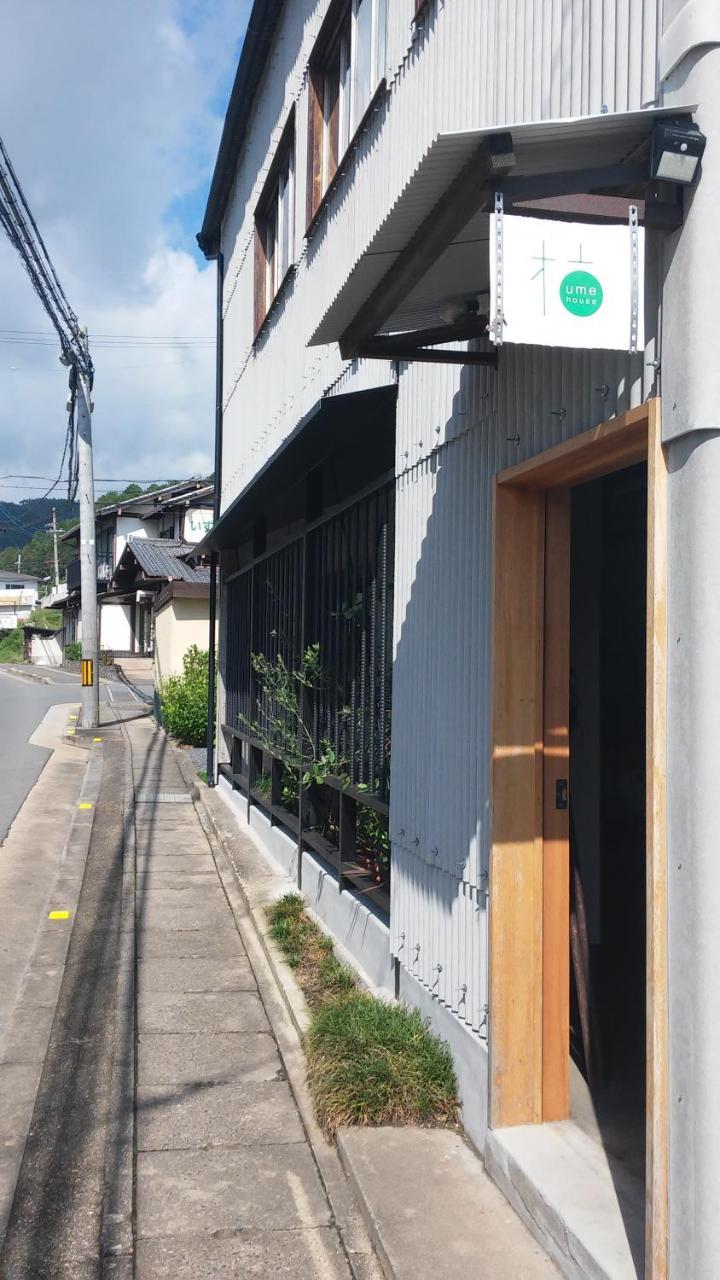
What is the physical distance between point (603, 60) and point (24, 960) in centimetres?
604

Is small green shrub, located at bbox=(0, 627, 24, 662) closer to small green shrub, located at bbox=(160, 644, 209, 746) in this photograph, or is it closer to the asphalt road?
the asphalt road

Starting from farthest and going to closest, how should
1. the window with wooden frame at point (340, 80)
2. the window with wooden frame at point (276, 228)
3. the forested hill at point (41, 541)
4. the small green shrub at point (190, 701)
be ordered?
1. the forested hill at point (41, 541)
2. the small green shrub at point (190, 701)
3. the window with wooden frame at point (276, 228)
4. the window with wooden frame at point (340, 80)

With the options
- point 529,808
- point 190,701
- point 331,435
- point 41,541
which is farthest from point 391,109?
point 41,541

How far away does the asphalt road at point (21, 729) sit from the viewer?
13.3 meters

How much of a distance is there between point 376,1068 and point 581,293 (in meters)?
3.10

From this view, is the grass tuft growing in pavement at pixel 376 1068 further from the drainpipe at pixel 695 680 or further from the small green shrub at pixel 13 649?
the small green shrub at pixel 13 649

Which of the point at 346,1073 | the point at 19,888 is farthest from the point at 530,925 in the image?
the point at 19,888

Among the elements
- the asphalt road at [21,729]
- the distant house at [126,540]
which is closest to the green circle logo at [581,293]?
the asphalt road at [21,729]

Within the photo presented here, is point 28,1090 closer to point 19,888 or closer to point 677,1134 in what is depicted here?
point 677,1134

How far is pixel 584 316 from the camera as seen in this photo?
280 cm

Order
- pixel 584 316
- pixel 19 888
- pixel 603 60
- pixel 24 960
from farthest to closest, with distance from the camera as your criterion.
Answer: pixel 19 888 → pixel 24 960 → pixel 603 60 → pixel 584 316

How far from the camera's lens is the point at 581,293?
9.23 ft

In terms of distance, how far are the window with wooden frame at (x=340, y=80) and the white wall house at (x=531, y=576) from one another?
4 cm

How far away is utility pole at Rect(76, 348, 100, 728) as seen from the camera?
20.8 m
